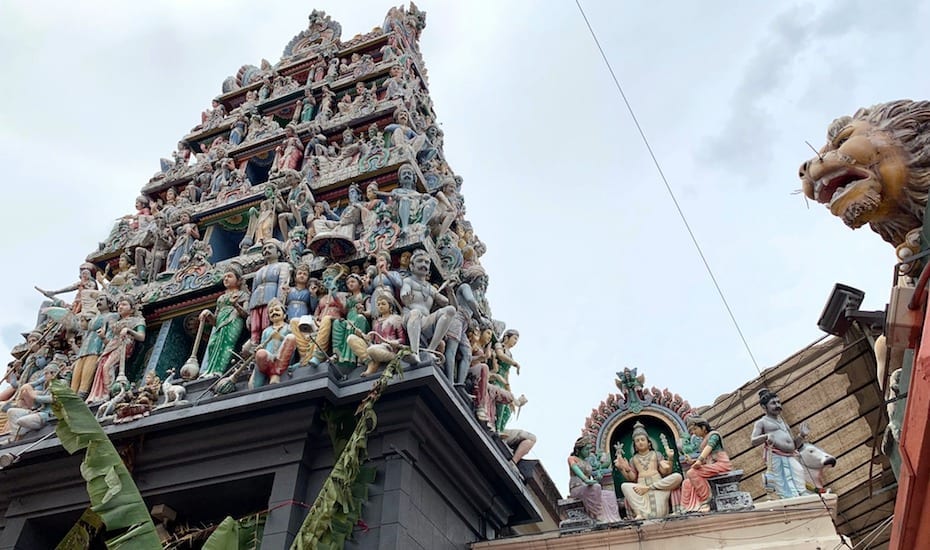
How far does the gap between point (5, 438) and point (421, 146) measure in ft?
32.2

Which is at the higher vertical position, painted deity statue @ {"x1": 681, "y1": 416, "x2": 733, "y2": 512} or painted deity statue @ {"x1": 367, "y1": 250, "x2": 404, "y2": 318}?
painted deity statue @ {"x1": 367, "y1": 250, "x2": 404, "y2": 318}

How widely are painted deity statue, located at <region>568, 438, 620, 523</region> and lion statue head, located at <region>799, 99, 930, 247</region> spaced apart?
251 inches

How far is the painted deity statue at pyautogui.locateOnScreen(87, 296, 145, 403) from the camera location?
506 inches

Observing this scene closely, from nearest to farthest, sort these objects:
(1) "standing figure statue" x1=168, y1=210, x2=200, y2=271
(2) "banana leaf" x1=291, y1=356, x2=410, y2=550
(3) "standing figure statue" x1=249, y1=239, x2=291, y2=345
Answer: (2) "banana leaf" x1=291, y1=356, x2=410, y2=550 → (3) "standing figure statue" x1=249, y1=239, x2=291, y2=345 → (1) "standing figure statue" x1=168, y1=210, x2=200, y2=271

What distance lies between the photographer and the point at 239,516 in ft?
34.9

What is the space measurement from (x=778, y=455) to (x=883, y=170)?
605 cm

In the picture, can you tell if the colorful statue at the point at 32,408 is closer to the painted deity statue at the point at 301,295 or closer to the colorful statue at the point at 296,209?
the painted deity statue at the point at 301,295

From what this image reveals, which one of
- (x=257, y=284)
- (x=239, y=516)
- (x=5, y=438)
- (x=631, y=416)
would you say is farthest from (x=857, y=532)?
(x=5, y=438)

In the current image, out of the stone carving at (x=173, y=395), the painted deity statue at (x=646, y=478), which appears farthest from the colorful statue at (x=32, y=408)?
the painted deity statue at (x=646, y=478)

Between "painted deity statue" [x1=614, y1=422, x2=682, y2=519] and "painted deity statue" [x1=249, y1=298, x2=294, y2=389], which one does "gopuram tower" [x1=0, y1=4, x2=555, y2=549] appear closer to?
"painted deity statue" [x1=249, y1=298, x2=294, y2=389]

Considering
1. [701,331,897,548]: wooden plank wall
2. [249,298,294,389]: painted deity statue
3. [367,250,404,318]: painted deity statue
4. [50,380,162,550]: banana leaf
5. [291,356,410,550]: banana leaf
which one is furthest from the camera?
[701,331,897,548]: wooden plank wall

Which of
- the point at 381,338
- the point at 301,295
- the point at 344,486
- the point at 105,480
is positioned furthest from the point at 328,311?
the point at 105,480

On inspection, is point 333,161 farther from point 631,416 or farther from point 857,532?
point 857,532

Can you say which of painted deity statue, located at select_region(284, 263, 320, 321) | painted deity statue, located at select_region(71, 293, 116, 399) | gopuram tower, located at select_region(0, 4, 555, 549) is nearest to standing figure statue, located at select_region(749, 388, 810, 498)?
gopuram tower, located at select_region(0, 4, 555, 549)
